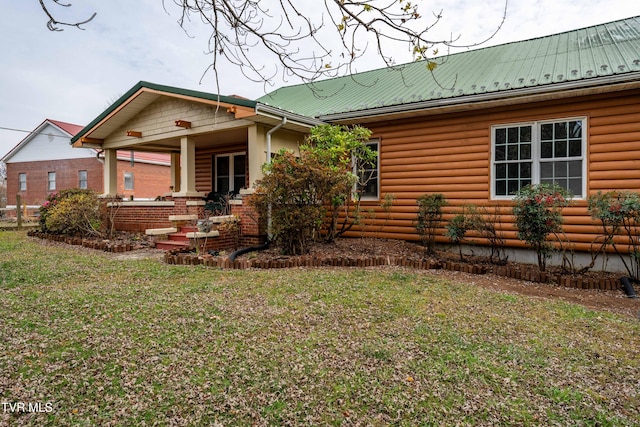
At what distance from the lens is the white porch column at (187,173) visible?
32.1ft

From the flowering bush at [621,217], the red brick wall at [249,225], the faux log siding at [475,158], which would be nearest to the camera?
the flowering bush at [621,217]

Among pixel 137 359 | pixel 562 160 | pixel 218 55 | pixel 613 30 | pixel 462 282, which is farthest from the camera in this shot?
pixel 613 30

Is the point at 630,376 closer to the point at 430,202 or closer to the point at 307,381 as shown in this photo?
the point at 307,381

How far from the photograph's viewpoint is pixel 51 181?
2548cm

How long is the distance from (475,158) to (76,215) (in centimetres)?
1018

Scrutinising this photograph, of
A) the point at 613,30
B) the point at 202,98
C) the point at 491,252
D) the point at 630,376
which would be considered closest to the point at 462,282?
the point at 491,252

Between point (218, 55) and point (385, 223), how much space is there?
6447mm

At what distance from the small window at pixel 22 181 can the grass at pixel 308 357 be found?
2725cm

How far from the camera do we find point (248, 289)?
17.0 feet

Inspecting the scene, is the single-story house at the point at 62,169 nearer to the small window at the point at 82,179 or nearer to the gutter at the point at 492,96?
the small window at the point at 82,179

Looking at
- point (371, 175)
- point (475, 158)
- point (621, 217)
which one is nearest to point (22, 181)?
point (371, 175)

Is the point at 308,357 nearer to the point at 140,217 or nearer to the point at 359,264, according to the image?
the point at 359,264

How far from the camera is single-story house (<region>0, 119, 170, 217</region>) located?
2403cm

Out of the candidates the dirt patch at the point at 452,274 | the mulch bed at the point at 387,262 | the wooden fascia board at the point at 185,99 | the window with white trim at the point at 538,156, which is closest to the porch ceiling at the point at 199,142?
the wooden fascia board at the point at 185,99
